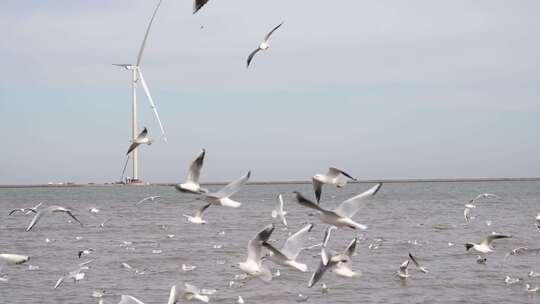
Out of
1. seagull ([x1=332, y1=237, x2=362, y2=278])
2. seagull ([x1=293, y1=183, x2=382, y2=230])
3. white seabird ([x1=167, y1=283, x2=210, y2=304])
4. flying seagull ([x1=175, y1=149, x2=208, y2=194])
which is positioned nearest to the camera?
seagull ([x1=293, y1=183, x2=382, y2=230])

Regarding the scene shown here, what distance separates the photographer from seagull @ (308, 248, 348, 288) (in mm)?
9609

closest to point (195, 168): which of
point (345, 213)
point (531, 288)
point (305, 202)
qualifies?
point (305, 202)

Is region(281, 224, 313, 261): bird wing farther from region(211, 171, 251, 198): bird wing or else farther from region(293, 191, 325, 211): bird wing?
region(293, 191, 325, 211): bird wing

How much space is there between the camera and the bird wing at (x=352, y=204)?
365 inches

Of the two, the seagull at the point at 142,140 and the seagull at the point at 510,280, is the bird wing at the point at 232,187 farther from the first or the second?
the seagull at the point at 510,280

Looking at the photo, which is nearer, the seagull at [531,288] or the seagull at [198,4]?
the seagull at [198,4]

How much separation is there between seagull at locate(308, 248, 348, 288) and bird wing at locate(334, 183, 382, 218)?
541 mm

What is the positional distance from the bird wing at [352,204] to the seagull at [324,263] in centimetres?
54

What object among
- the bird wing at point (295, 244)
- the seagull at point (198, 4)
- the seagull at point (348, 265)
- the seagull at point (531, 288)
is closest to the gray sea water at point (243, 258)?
the seagull at point (531, 288)

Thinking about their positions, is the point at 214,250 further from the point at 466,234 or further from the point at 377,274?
the point at 466,234

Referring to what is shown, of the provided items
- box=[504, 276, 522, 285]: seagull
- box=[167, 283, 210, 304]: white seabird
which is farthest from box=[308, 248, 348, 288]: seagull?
box=[504, 276, 522, 285]: seagull

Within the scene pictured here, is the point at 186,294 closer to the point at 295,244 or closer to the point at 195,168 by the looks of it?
the point at 295,244

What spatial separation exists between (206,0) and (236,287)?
9332 mm

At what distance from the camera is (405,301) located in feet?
50.1
